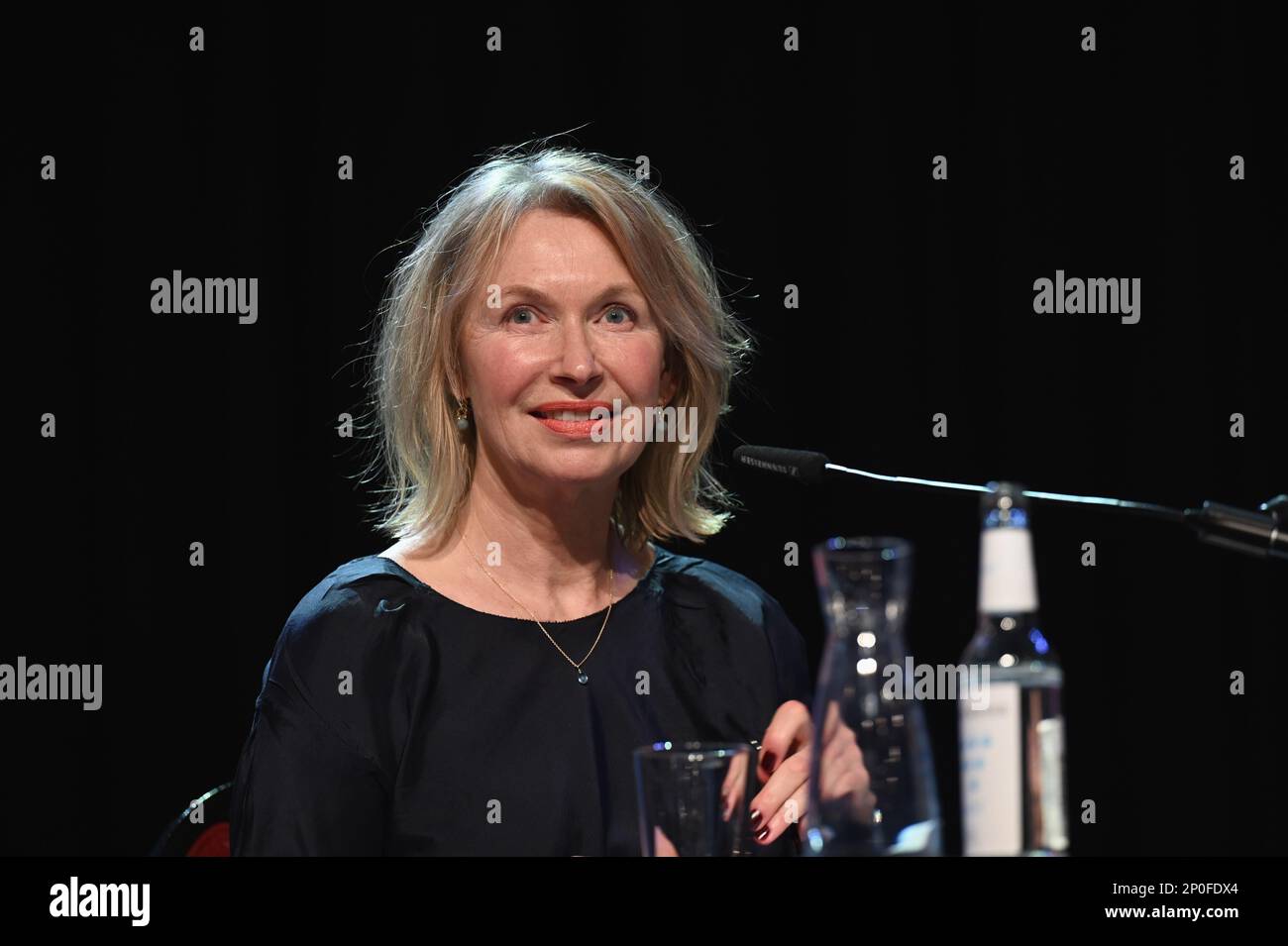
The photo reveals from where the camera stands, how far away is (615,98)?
2.87 metres

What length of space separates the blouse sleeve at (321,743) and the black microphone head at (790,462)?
0.65 metres

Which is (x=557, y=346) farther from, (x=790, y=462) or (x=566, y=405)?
(x=790, y=462)

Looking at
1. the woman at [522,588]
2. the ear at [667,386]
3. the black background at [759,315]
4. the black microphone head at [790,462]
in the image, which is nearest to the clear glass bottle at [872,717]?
the black microphone head at [790,462]

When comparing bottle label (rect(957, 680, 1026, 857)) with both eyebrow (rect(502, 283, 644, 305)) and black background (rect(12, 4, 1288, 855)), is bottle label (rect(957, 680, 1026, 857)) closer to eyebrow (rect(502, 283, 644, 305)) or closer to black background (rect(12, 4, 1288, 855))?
eyebrow (rect(502, 283, 644, 305))

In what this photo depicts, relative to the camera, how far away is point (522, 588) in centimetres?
206

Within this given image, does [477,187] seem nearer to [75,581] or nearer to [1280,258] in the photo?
[75,581]

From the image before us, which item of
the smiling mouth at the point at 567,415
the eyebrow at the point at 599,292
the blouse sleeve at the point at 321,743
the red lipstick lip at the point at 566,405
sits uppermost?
the eyebrow at the point at 599,292

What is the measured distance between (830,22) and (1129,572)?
1.24m

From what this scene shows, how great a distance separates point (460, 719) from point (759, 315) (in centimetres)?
129

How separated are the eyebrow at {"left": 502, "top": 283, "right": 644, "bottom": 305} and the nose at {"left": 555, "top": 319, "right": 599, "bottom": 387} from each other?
0.16ft

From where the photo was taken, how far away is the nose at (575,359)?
1932 mm

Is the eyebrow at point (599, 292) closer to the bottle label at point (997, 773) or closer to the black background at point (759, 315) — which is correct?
the black background at point (759, 315)

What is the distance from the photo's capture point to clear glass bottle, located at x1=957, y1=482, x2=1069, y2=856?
0.99 meters

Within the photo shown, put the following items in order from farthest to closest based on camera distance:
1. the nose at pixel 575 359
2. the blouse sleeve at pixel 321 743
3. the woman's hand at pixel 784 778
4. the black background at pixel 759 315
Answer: the black background at pixel 759 315
the nose at pixel 575 359
the blouse sleeve at pixel 321 743
the woman's hand at pixel 784 778
